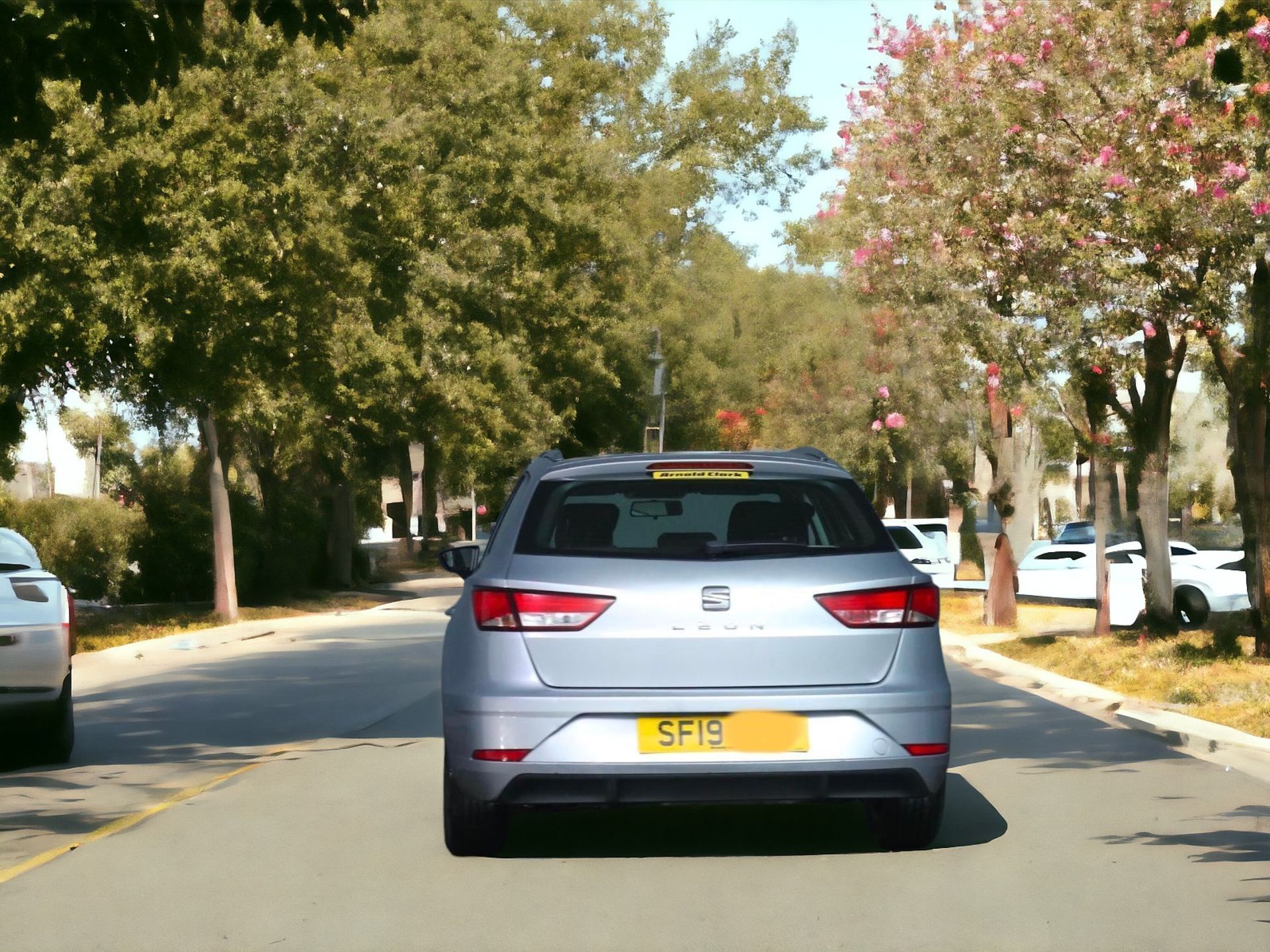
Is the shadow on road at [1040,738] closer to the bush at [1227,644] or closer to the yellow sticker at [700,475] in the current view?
the bush at [1227,644]

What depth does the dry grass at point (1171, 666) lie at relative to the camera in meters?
13.7

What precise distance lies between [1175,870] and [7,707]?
23.5 ft

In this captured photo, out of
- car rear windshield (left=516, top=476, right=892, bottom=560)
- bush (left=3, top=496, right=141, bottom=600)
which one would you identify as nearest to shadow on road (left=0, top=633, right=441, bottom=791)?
car rear windshield (left=516, top=476, right=892, bottom=560)

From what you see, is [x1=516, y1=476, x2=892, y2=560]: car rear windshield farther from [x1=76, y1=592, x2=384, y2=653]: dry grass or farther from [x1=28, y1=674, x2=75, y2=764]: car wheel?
[x1=76, y1=592, x2=384, y2=653]: dry grass

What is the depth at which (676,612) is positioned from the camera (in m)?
6.88

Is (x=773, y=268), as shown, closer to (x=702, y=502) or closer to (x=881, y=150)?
(x=881, y=150)

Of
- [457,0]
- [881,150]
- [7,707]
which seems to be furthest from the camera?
[457,0]

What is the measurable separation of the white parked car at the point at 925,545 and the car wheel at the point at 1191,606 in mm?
7501

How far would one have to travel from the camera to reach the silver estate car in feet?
22.3

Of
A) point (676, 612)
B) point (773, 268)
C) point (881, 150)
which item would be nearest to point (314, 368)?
point (881, 150)

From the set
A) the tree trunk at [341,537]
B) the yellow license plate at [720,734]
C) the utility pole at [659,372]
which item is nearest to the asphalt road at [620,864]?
the yellow license plate at [720,734]

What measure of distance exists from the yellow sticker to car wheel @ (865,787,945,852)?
1517 millimetres

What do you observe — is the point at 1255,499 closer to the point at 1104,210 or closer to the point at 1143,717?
the point at 1104,210

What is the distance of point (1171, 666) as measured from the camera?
17.1 meters
